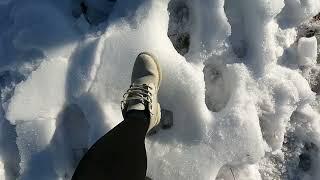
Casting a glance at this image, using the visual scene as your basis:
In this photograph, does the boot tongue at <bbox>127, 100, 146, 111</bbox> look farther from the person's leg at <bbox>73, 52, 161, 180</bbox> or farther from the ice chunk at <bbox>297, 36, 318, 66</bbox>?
the ice chunk at <bbox>297, 36, 318, 66</bbox>

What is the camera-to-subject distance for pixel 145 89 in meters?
2.03

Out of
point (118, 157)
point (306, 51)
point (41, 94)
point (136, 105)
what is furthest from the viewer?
point (306, 51)

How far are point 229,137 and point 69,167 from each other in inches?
31.5

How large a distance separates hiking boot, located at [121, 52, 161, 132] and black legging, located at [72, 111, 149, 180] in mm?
105

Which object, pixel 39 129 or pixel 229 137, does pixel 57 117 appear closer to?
pixel 39 129

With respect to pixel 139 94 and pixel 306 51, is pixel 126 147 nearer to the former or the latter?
pixel 139 94

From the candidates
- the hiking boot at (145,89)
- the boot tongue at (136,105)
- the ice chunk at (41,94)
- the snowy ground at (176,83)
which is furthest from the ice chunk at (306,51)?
the ice chunk at (41,94)

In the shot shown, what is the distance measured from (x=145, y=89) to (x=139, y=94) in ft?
0.14

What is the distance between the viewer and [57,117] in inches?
83.1

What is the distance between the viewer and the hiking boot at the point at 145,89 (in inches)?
77.5

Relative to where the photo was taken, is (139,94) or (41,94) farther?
(41,94)

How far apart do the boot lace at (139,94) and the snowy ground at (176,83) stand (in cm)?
13

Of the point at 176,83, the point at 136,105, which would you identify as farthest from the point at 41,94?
the point at 176,83

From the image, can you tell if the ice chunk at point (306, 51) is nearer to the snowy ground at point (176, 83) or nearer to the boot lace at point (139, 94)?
the snowy ground at point (176, 83)
